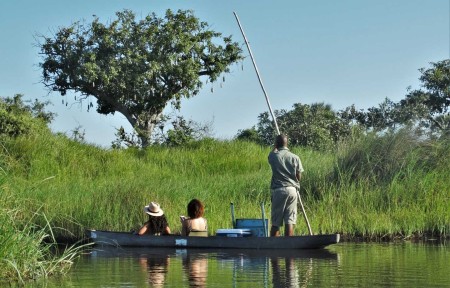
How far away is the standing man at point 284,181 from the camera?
14.2 m

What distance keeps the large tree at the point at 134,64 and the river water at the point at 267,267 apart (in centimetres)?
2645

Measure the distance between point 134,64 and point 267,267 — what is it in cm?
3045

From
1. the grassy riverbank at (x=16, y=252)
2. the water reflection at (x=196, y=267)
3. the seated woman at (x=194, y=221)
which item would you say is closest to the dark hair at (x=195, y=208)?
the seated woman at (x=194, y=221)

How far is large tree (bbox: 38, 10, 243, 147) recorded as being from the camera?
4116cm

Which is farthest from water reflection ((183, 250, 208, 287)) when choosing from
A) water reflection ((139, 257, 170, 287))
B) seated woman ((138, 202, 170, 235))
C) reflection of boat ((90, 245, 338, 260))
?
seated woman ((138, 202, 170, 235))

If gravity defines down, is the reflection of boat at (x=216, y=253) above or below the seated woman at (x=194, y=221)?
below

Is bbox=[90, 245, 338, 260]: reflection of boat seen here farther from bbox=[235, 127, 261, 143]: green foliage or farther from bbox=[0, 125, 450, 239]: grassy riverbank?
bbox=[235, 127, 261, 143]: green foliage

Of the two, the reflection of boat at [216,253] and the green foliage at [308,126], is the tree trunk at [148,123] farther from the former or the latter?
the reflection of boat at [216,253]

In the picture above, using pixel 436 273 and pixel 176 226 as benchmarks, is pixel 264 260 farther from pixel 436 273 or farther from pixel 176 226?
pixel 176 226

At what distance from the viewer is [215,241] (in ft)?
48.2

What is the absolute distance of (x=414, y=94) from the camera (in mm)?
48844

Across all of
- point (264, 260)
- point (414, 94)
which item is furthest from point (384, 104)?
point (264, 260)

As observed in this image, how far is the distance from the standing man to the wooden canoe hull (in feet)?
1.56

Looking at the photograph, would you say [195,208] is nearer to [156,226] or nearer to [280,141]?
[156,226]
